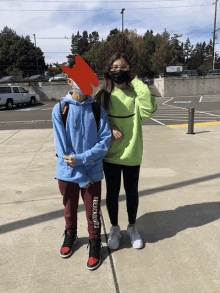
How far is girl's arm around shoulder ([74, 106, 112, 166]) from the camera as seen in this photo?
2057mm

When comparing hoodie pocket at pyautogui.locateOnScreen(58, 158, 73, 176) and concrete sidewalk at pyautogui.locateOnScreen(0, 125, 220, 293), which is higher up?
hoodie pocket at pyautogui.locateOnScreen(58, 158, 73, 176)

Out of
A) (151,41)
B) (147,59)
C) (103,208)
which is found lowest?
(103,208)

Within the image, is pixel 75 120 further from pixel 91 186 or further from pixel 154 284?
pixel 154 284

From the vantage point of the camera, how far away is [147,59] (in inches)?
1682

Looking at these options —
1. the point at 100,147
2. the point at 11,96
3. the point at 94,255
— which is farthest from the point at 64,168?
the point at 11,96

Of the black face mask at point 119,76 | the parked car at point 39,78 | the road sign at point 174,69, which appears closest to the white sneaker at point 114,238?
the black face mask at point 119,76

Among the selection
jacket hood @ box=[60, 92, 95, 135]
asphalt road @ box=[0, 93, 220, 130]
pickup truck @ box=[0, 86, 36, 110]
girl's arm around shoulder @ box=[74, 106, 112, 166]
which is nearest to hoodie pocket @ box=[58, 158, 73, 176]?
girl's arm around shoulder @ box=[74, 106, 112, 166]

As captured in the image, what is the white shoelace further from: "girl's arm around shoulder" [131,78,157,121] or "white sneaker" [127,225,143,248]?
"girl's arm around shoulder" [131,78,157,121]

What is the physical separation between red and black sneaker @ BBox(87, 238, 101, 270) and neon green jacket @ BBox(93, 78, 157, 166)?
761 mm

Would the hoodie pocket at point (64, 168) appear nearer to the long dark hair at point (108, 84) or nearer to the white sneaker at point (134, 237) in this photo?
the long dark hair at point (108, 84)

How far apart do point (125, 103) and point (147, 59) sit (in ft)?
142

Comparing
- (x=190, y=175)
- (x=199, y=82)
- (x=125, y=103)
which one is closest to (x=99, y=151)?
(x=125, y=103)

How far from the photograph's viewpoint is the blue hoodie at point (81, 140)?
2.08 m

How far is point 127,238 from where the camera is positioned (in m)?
2.65
